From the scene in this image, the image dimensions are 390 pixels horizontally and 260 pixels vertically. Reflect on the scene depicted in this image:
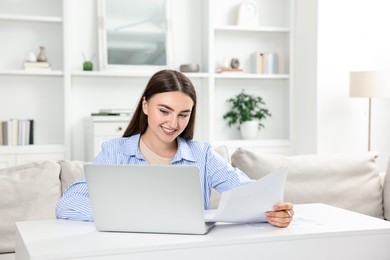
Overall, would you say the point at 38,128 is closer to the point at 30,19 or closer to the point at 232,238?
the point at 30,19

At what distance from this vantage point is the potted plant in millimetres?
5488

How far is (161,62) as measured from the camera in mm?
5355

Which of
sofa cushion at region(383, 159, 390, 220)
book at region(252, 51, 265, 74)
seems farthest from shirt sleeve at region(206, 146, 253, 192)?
book at region(252, 51, 265, 74)

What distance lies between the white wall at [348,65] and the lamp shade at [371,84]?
446 mm

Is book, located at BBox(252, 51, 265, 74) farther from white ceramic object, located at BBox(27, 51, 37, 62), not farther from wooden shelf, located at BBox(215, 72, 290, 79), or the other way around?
white ceramic object, located at BBox(27, 51, 37, 62)

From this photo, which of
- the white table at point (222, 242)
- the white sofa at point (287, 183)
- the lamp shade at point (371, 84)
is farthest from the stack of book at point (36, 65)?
the white table at point (222, 242)

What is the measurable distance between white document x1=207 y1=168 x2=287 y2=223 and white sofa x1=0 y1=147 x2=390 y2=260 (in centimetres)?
97

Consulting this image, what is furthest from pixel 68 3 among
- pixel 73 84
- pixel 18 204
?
pixel 18 204

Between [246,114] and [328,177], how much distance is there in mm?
2561

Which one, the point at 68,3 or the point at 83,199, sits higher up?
the point at 68,3

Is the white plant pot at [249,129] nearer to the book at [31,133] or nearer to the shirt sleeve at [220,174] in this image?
the book at [31,133]

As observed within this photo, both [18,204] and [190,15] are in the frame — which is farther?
[190,15]

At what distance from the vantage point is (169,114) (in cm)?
202

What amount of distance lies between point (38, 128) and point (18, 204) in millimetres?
2848
